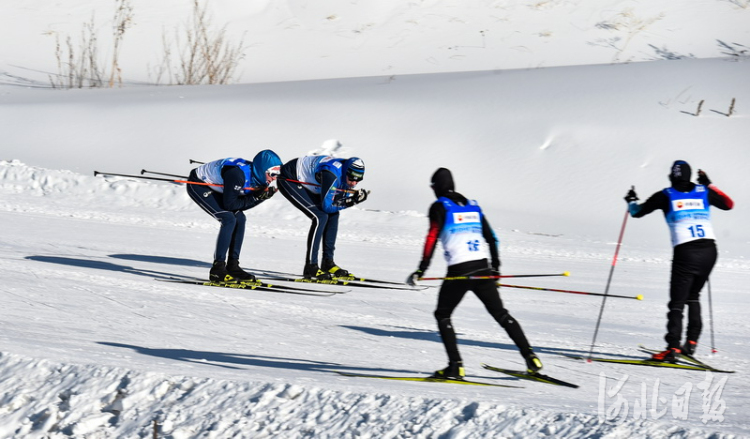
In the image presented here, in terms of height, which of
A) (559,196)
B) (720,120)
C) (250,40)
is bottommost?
(559,196)

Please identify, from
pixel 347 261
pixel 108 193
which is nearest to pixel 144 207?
pixel 108 193

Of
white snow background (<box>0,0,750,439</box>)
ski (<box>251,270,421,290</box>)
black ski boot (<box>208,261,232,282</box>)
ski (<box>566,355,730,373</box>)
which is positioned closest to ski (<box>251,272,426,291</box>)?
ski (<box>251,270,421,290</box>)

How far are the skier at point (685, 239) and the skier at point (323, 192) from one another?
399 cm

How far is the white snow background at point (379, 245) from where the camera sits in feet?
19.3

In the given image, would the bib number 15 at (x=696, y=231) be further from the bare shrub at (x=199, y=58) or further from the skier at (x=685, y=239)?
the bare shrub at (x=199, y=58)

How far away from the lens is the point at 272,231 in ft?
50.2

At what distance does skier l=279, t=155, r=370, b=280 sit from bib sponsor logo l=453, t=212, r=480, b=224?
4174mm

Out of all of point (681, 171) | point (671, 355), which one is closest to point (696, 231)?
point (681, 171)

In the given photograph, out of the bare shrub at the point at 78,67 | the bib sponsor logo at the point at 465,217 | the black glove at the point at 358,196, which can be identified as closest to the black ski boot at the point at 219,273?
the black glove at the point at 358,196

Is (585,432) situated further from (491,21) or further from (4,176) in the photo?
(491,21)

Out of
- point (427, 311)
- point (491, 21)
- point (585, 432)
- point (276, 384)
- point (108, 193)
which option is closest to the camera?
point (585, 432)

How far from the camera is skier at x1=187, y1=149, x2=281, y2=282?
1012 cm

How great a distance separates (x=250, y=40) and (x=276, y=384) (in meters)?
36.9

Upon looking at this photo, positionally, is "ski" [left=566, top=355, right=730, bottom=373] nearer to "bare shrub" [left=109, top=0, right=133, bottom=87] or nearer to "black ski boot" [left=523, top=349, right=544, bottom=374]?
"black ski boot" [left=523, top=349, right=544, bottom=374]
